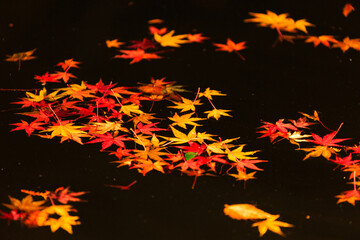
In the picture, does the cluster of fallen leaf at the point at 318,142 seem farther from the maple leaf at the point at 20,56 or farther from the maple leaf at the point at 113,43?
the maple leaf at the point at 20,56

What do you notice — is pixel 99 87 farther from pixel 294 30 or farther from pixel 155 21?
pixel 294 30

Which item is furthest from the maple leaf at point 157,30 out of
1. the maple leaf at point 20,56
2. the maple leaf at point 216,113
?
the maple leaf at point 216,113

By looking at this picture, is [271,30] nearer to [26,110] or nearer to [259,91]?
[259,91]

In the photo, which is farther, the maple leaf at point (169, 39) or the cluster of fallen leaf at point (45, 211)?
the maple leaf at point (169, 39)

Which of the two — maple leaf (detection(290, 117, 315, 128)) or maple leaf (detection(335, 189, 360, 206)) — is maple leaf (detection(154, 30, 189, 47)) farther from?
maple leaf (detection(335, 189, 360, 206))

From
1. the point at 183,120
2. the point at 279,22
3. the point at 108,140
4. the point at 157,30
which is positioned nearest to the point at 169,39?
the point at 157,30
